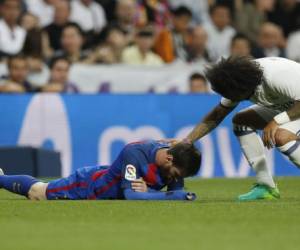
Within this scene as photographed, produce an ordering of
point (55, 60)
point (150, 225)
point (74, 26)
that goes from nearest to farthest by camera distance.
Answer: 1. point (150, 225)
2. point (55, 60)
3. point (74, 26)

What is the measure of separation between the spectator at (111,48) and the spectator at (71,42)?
9.2 inches

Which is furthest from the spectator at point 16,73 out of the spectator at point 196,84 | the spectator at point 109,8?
the spectator at point 109,8

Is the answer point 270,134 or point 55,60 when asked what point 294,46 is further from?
point 270,134

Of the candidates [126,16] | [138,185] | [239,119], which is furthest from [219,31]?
[138,185]

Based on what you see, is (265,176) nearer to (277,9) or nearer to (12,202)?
(12,202)

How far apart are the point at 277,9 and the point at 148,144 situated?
1210cm

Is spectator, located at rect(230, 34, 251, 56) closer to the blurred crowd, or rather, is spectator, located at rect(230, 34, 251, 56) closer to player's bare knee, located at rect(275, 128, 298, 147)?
the blurred crowd

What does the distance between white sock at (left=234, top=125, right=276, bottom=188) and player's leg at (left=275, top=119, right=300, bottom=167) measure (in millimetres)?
687

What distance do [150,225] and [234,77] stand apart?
2002 mm

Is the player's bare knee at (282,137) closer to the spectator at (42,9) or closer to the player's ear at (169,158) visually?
the player's ear at (169,158)

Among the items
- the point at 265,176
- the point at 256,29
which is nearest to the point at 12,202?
the point at 265,176

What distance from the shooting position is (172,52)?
63.3ft

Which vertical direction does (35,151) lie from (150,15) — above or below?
below

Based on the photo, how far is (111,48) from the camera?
1834 centimetres
